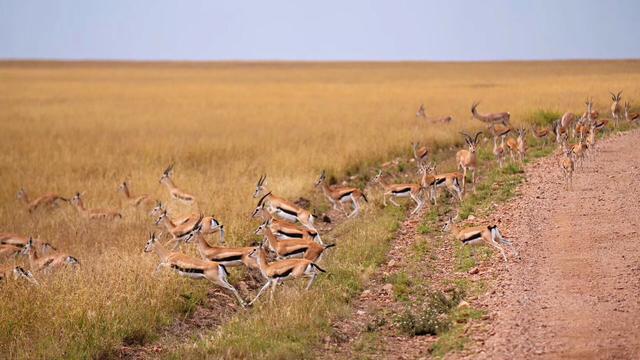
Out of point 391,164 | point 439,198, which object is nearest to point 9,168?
point 391,164

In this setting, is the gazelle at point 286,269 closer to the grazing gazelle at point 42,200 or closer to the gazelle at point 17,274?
the gazelle at point 17,274

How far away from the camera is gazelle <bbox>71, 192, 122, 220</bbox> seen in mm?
14758

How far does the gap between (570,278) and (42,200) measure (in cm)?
1092

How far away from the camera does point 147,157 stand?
22375 mm

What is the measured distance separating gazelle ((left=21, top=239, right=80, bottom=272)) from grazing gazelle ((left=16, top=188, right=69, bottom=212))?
187 inches

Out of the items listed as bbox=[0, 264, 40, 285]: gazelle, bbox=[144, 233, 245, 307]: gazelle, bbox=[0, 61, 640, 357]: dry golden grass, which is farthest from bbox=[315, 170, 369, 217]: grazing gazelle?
bbox=[0, 264, 40, 285]: gazelle

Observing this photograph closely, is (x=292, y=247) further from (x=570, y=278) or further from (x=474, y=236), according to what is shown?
(x=570, y=278)

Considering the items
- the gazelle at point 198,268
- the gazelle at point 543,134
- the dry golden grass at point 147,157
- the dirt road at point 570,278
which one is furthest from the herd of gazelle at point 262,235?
the gazelle at point 543,134

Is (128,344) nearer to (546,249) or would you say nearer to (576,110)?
(546,249)

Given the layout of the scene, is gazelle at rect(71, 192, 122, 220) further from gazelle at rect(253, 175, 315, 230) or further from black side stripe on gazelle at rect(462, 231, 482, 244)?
black side stripe on gazelle at rect(462, 231, 482, 244)

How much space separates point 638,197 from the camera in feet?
44.9

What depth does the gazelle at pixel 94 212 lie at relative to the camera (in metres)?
14.8

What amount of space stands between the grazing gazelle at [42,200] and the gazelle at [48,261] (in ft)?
15.6

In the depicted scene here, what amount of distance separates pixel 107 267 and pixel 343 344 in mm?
3725
